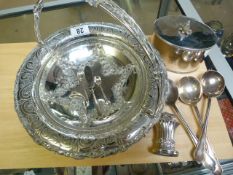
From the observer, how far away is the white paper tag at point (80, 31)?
0.54 metres

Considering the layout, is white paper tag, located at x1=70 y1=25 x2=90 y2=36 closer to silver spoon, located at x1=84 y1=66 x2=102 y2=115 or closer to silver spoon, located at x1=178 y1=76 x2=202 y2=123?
silver spoon, located at x1=84 y1=66 x2=102 y2=115

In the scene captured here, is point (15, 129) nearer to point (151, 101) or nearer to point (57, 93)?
point (57, 93)

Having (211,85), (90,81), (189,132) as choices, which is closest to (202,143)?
(189,132)

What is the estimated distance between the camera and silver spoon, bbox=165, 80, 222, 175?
0.48 m

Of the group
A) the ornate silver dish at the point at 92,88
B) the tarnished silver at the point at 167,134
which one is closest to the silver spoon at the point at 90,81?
the ornate silver dish at the point at 92,88

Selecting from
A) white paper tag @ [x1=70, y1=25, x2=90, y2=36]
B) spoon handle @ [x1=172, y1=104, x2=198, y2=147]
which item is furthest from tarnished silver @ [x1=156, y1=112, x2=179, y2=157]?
white paper tag @ [x1=70, y1=25, x2=90, y2=36]

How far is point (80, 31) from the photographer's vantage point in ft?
1.78

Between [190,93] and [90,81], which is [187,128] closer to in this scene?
[190,93]

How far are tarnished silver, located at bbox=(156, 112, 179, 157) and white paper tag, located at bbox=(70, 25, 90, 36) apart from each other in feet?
0.74

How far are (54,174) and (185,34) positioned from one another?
0.41m

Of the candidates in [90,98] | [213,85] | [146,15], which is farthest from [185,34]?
[146,15]

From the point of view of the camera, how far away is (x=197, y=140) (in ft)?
1.62

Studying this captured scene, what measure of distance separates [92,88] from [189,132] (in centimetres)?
20

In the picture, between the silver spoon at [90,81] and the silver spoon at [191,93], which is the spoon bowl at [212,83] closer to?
the silver spoon at [191,93]
